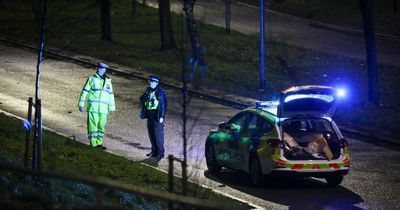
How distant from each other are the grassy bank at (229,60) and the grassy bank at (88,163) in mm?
6196

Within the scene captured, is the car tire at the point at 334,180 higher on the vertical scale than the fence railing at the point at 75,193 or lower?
lower

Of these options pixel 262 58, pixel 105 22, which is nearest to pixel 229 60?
pixel 262 58

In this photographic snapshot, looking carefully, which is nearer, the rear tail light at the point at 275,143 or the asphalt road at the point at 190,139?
Result: the asphalt road at the point at 190,139

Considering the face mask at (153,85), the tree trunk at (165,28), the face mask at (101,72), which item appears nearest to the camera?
the face mask at (153,85)

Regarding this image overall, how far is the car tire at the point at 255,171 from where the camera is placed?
17219 millimetres

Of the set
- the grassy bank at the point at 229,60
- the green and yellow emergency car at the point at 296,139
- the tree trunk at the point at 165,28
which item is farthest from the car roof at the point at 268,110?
the tree trunk at the point at 165,28

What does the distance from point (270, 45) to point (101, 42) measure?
6.23 meters

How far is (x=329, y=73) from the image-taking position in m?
31.0

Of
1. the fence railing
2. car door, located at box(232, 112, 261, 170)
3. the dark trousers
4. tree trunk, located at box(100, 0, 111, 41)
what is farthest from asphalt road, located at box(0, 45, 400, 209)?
the fence railing

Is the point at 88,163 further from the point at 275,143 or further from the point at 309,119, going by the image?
the point at 309,119

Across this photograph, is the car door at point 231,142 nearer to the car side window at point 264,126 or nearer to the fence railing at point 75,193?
the car side window at point 264,126

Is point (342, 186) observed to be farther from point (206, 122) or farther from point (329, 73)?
point (329, 73)

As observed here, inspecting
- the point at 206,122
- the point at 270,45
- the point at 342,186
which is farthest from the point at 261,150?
the point at 270,45

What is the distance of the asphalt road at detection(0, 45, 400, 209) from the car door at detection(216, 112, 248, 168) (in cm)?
36
